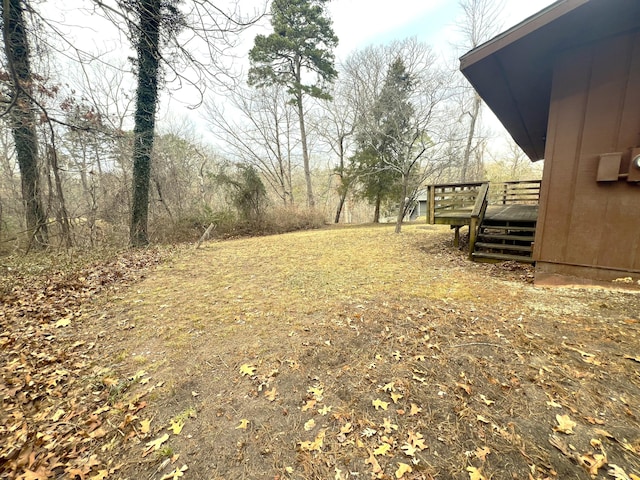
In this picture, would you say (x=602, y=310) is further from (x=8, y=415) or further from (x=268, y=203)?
(x=268, y=203)

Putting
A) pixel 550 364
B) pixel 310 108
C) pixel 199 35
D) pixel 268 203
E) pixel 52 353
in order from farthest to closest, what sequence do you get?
pixel 310 108, pixel 268 203, pixel 199 35, pixel 52 353, pixel 550 364

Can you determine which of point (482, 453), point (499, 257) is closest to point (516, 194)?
point (499, 257)

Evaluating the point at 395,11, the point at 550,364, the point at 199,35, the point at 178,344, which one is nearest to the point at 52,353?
the point at 178,344

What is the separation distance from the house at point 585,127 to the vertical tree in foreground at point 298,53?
1387 cm

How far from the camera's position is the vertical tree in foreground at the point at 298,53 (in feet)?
47.1

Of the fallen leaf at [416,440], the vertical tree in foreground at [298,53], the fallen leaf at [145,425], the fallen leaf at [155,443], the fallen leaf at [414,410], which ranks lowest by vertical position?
the fallen leaf at [155,443]

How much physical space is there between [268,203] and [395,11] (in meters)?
10.1

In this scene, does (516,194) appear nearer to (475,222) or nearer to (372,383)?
(475,222)

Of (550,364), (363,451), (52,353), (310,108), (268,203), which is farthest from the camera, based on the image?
(310,108)

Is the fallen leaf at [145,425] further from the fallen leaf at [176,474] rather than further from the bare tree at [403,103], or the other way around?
the bare tree at [403,103]

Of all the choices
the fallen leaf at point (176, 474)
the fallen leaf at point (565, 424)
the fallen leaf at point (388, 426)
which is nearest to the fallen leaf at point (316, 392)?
the fallen leaf at point (388, 426)

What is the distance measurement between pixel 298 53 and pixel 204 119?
→ 7834 mm

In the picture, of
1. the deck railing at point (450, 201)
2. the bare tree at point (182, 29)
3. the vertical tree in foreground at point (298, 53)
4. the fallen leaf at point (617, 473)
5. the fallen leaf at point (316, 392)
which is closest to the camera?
the fallen leaf at point (617, 473)

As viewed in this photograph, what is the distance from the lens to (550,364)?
232cm
